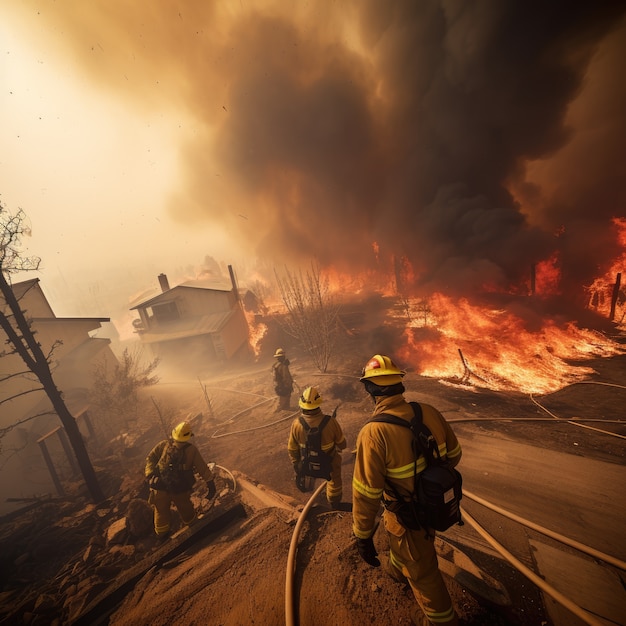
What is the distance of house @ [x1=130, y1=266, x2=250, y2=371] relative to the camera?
23178 millimetres

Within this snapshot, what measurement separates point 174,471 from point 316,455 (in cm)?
290

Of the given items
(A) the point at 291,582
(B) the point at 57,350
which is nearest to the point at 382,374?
(A) the point at 291,582

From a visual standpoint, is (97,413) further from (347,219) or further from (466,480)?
(347,219)

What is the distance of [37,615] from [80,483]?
19.7 feet

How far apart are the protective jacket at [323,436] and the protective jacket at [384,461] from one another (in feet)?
6.93

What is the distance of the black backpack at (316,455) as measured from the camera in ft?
15.9

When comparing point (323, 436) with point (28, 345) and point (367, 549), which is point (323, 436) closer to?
point (367, 549)

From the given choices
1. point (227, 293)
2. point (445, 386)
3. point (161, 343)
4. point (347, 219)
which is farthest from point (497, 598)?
point (347, 219)

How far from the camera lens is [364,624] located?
279 centimetres

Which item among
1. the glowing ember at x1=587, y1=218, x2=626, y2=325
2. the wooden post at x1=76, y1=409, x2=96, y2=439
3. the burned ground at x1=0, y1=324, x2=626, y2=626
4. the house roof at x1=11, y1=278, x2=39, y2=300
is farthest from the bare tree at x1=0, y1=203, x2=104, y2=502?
the glowing ember at x1=587, y1=218, x2=626, y2=325

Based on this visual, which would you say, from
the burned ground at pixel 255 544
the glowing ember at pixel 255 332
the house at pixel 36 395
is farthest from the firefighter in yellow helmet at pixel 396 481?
the glowing ember at pixel 255 332

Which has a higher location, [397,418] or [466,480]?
[397,418]

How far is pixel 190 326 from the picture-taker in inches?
943

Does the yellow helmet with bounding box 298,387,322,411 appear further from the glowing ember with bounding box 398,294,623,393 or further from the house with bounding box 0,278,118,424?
the house with bounding box 0,278,118,424
